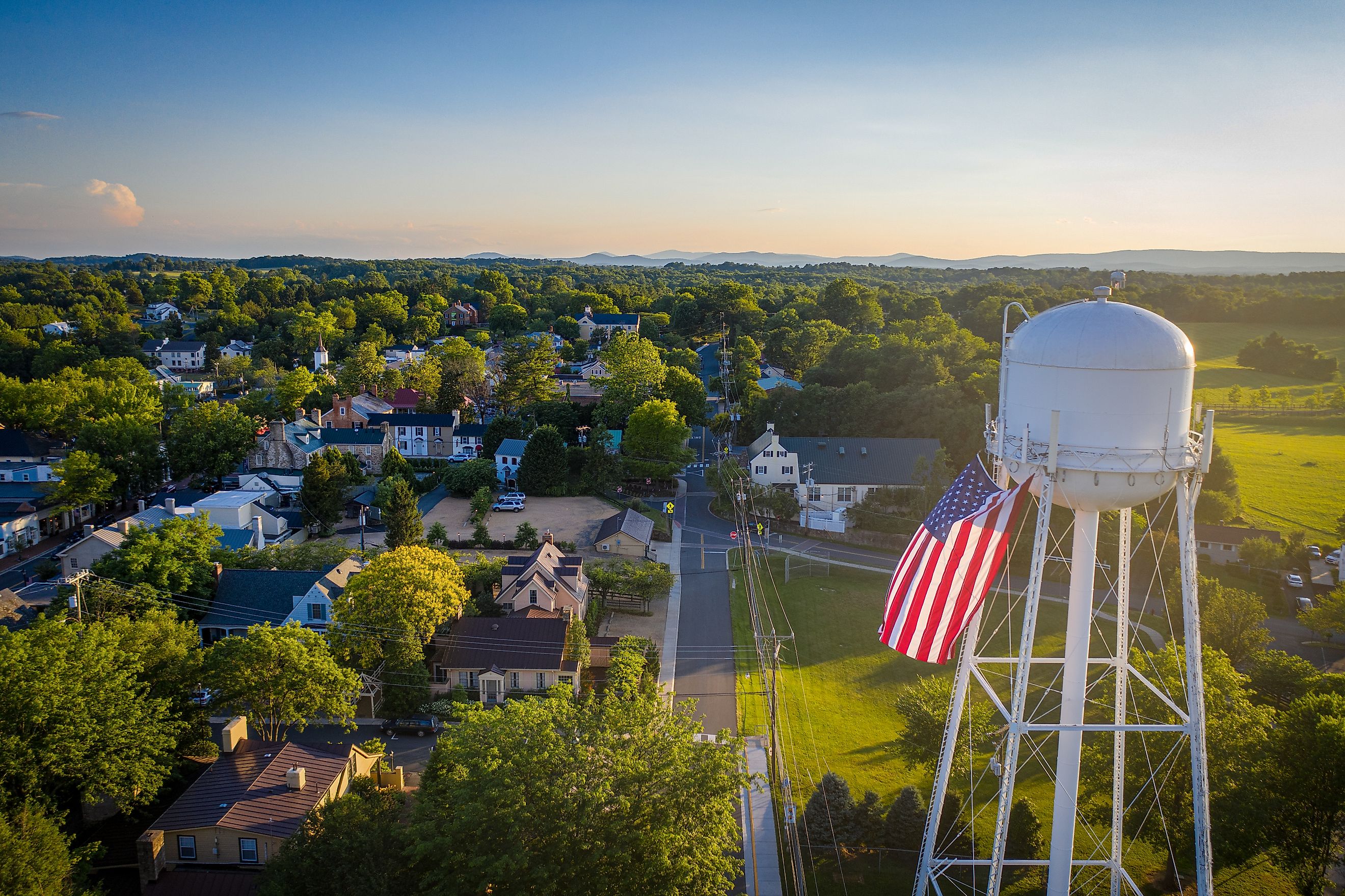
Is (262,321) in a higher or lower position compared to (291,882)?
higher

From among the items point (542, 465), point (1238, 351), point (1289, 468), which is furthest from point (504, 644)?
point (1238, 351)


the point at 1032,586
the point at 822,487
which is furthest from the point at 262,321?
the point at 1032,586

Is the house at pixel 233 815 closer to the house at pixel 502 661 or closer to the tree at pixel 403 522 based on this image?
the house at pixel 502 661

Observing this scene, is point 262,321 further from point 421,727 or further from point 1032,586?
point 1032,586

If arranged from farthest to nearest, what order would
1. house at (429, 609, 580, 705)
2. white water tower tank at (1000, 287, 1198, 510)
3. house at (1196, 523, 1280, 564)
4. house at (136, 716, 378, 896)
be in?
1. house at (1196, 523, 1280, 564)
2. house at (429, 609, 580, 705)
3. house at (136, 716, 378, 896)
4. white water tower tank at (1000, 287, 1198, 510)

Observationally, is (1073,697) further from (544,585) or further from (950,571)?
(544,585)

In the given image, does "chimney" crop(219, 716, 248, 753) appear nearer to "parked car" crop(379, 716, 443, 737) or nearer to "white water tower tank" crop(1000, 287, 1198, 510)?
"parked car" crop(379, 716, 443, 737)

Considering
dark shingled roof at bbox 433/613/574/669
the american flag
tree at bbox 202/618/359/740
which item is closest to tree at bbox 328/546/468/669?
dark shingled roof at bbox 433/613/574/669
